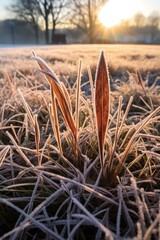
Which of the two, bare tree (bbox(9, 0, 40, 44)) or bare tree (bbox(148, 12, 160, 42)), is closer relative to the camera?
bare tree (bbox(9, 0, 40, 44))

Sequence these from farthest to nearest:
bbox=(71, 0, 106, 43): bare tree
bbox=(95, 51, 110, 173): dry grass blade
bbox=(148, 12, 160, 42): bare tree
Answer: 1. bbox=(148, 12, 160, 42): bare tree
2. bbox=(71, 0, 106, 43): bare tree
3. bbox=(95, 51, 110, 173): dry grass blade

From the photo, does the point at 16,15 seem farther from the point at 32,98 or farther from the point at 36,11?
the point at 32,98

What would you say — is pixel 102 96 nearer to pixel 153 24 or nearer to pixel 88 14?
pixel 88 14

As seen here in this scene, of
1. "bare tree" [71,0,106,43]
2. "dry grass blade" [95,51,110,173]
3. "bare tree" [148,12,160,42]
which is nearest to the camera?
"dry grass blade" [95,51,110,173]

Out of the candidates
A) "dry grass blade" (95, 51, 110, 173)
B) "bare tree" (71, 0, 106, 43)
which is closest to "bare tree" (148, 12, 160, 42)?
"bare tree" (71, 0, 106, 43)

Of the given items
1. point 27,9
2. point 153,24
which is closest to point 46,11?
point 27,9

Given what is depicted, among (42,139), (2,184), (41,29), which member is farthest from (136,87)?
(41,29)

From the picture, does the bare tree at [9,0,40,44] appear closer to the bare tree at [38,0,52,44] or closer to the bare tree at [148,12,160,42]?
the bare tree at [38,0,52,44]

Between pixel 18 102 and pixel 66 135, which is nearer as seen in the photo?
pixel 66 135
